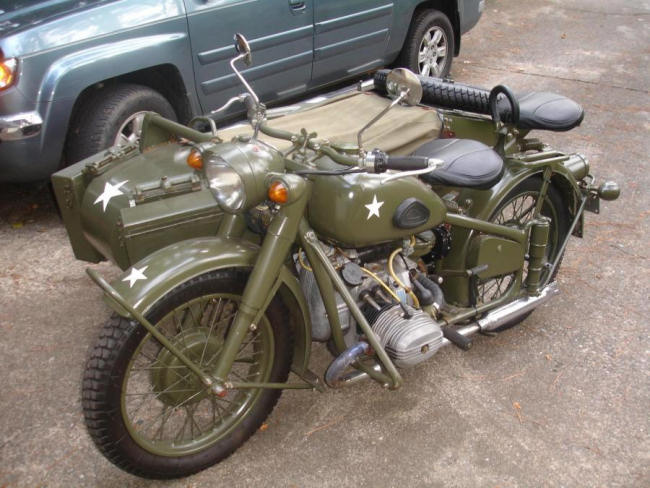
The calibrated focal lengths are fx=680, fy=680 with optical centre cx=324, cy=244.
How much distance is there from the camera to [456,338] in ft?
9.03

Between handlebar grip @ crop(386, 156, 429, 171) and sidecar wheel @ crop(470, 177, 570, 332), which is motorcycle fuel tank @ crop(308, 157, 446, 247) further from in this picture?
sidecar wheel @ crop(470, 177, 570, 332)

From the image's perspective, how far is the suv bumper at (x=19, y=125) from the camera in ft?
A: 12.3

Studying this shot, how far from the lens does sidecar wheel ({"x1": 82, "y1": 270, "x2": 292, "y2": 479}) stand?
2.19 m

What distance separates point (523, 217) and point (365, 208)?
55.2 inches

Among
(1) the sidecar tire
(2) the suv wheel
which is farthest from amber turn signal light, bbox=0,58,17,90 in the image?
(1) the sidecar tire

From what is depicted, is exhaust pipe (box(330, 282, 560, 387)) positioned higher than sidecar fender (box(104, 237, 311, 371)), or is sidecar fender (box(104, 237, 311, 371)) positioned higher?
sidecar fender (box(104, 237, 311, 371))

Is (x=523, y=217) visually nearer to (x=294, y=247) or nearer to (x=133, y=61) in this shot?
(x=294, y=247)

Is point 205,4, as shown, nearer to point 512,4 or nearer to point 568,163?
point 568,163

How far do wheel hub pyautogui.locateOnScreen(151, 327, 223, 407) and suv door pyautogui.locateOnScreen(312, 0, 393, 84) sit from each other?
3.14m

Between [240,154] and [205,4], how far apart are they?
8.14 ft

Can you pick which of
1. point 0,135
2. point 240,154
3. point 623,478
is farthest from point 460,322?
point 0,135

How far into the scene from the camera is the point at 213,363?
8.30 ft

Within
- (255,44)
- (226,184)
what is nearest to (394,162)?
(226,184)

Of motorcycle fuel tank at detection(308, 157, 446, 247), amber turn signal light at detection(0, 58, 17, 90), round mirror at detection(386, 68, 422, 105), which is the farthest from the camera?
amber turn signal light at detection(0, 58, 17, 90)
